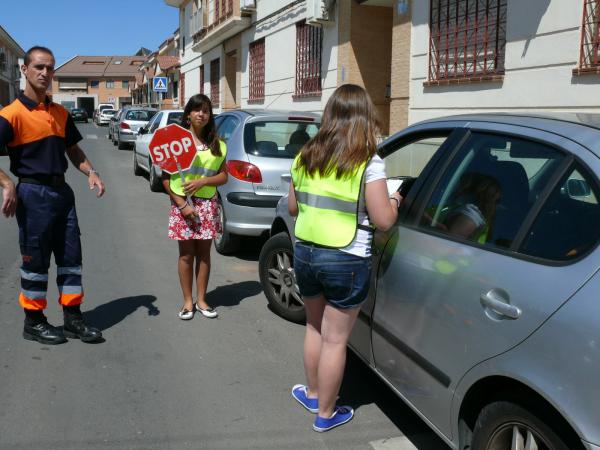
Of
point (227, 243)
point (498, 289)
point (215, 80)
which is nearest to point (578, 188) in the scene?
point (498, 289)

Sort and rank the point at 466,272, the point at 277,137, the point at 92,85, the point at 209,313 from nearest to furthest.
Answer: the point at 466,272 < the point at 209,313 < the point at 277,137 < the point at 92,85

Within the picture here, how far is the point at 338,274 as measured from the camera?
3.05 meters

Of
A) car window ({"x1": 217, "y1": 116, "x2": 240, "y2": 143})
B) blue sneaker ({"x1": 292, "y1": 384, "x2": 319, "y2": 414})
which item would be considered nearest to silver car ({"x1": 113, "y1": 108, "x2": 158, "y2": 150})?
car window ({"x1": 217, "y1": 116, "x2": 240, "y2": 143})

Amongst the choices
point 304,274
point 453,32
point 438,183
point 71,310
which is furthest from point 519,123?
point 453,32

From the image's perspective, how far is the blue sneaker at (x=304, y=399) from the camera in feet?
11.7

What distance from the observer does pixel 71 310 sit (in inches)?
178

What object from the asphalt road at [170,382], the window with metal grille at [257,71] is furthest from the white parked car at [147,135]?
the asphalt road at [170,382]

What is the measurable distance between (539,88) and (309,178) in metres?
6.07

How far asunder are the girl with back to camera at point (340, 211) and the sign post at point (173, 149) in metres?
1.70

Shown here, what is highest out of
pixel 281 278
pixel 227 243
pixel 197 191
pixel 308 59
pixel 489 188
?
pixel 308 59

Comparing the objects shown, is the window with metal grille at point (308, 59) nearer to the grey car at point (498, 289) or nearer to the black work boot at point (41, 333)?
the black work boot at point (41, 333)

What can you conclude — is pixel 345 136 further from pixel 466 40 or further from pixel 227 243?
pixel 466 40

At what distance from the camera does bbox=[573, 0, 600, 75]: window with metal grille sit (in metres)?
7.23

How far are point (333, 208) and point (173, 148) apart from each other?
203 cm
